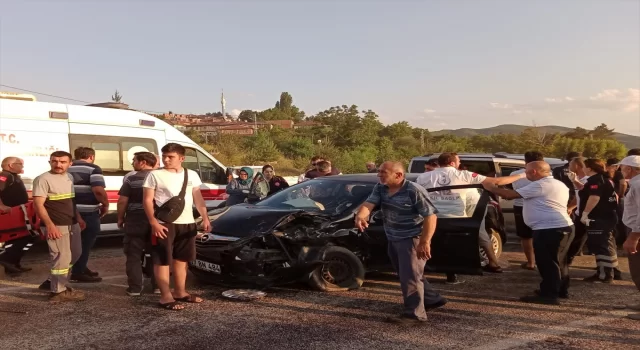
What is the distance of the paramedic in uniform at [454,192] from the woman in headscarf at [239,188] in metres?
3.99

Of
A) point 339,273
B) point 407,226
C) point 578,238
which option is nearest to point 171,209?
point 339,273

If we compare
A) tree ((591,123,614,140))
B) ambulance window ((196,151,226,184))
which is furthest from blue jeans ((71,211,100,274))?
tree ((591,123,614,140))

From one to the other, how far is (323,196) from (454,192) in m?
1.63

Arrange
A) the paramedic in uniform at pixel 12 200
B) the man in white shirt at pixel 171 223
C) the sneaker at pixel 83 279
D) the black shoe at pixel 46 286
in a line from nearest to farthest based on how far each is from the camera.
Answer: the man in white shirt at pixel 171 223
the black shoe at pixel 46 286
the sneaker at pixel 83 279
the paramedic in uniform at pixel 12 200

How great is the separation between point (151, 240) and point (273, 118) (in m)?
105

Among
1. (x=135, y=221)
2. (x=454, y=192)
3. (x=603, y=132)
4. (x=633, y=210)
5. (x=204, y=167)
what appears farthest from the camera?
(x=603, y=132)

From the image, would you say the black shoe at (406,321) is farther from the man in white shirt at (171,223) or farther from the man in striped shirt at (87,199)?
the man in striped shirt at (87,199)

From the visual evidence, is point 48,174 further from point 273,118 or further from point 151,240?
point 273,118

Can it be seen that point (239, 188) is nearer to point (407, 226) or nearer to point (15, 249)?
point (15, 249)

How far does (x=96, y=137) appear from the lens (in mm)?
8742

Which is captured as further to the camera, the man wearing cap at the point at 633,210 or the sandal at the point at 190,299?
the sandal at the point at 190,299

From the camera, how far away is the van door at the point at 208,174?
10.0 m

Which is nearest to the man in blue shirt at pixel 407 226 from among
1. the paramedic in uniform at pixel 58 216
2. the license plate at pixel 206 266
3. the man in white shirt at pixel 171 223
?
the man in white shirt at pixel 171 223

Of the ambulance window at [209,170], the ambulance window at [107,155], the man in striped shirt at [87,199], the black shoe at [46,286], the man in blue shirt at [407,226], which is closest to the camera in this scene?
the man in blue shirt at [407,226]
